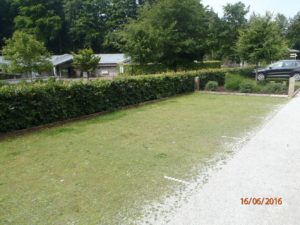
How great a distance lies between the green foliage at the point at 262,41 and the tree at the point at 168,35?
8054 millimetres

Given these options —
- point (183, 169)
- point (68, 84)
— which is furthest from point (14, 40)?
point (183, 169)

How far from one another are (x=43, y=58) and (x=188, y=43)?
51.5 ft

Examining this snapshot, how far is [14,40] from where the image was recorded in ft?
83.5

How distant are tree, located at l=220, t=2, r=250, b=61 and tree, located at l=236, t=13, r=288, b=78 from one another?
20.4 m

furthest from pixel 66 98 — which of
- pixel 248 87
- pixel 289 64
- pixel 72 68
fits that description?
pixel 72 68

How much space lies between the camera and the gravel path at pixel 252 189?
2.81 m

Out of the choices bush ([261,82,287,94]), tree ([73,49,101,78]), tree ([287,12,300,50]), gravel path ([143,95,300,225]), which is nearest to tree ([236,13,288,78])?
bush ([261,82,287,94])

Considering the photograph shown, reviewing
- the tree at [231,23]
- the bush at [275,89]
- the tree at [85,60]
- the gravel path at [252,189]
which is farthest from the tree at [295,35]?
the gravel path at [252,189]

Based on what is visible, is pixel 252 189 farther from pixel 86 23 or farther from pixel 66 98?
pixel 86 23

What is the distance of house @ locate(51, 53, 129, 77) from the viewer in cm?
3728

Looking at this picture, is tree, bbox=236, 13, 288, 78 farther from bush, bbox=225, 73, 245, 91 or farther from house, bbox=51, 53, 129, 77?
house, bbox=51, 53, 129, 77

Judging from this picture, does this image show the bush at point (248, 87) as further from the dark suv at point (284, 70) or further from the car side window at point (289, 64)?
the car side window at point (289, 64)

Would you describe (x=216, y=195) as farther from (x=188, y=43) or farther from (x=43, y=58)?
(x=43, y=58)
